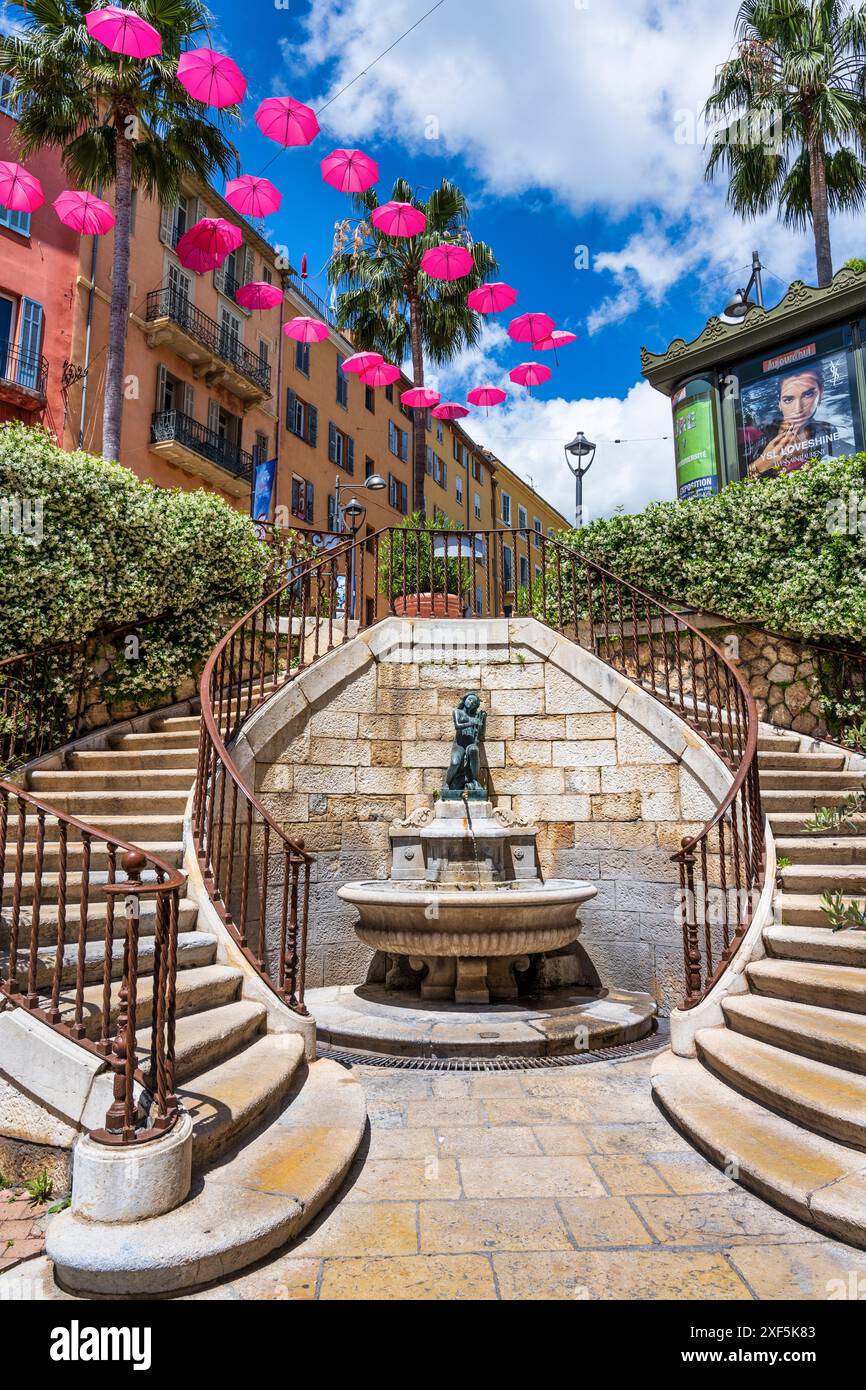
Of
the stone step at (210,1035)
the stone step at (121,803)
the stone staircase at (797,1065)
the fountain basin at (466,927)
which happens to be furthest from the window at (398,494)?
the stone step at (210,1035)

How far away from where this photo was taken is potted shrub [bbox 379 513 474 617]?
9.31m

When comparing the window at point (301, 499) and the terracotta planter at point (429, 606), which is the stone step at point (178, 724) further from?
the window at point (301, 499)

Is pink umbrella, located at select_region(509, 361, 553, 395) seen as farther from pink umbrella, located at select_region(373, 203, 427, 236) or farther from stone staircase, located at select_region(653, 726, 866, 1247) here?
stone staircase, located at select_region(653, 726, 866, 1247)

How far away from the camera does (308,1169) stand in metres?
3.13

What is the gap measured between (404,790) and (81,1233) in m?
5.33

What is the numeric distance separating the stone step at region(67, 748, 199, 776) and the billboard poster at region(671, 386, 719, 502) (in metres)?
9.04

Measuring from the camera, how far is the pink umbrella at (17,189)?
11977 millimetres

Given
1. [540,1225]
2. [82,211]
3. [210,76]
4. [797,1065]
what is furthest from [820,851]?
[82,211]

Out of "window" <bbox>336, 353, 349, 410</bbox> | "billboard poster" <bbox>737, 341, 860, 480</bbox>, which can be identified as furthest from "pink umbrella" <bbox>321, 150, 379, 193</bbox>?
"window" <bbox>336, 353, 349, 410</bbox>

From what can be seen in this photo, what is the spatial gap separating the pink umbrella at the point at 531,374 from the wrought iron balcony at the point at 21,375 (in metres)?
9.32

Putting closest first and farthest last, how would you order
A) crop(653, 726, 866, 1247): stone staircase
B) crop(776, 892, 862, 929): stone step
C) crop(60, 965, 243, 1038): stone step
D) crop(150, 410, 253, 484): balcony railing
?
crop(653, 726, 866, 1247): stone staircase
crop(60, 965, 243, 1038): stone step
crop(776, 892, 862, 929): stone step
crop(150, 410, 253, 484): balcony railing

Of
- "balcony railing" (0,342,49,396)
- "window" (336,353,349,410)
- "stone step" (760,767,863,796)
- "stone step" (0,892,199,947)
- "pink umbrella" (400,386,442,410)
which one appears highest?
"window" (336,353,349,410)

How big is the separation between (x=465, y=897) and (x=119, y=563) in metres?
5.01
